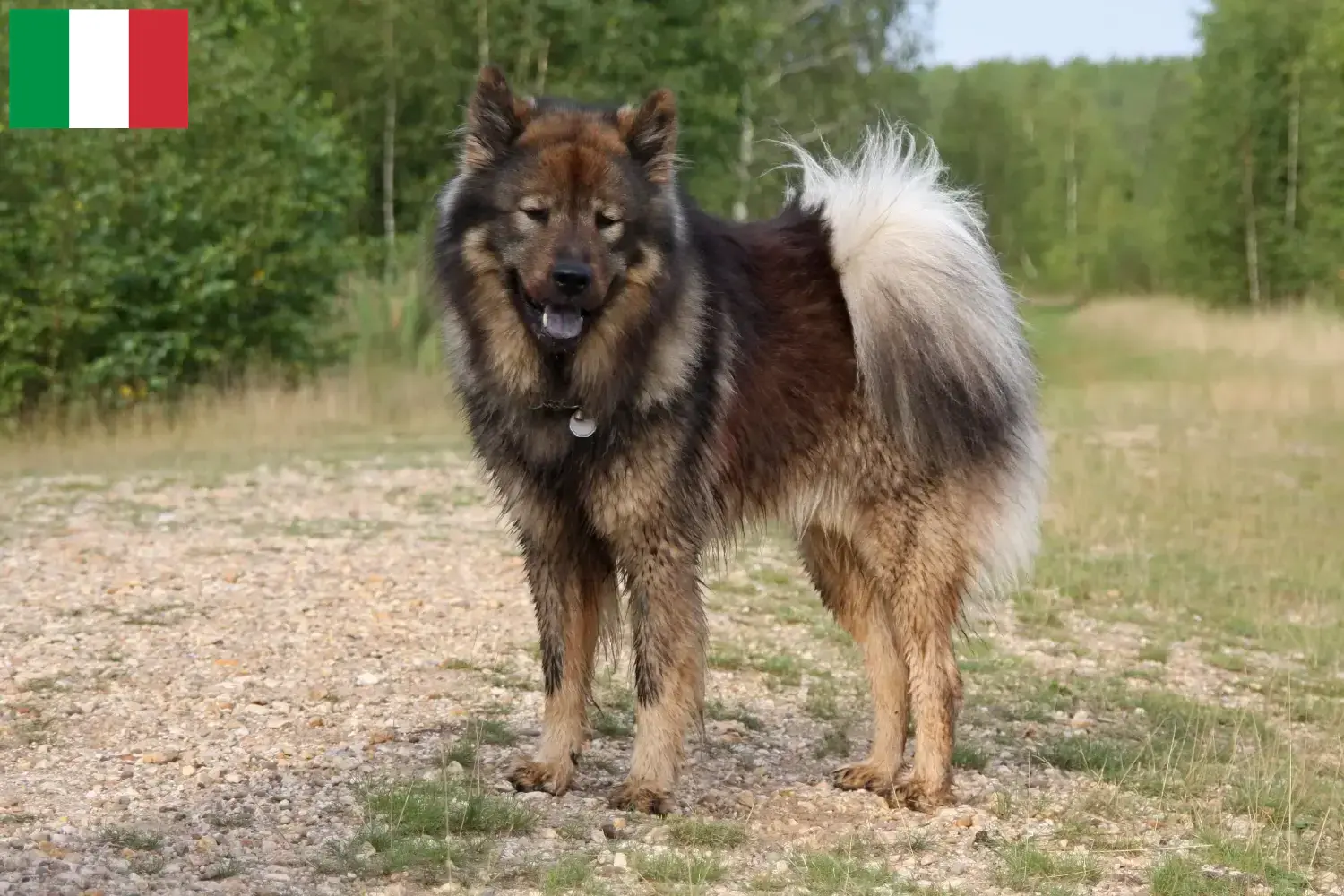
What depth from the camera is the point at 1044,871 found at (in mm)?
4027

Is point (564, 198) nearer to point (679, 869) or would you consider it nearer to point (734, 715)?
point (679, 869)

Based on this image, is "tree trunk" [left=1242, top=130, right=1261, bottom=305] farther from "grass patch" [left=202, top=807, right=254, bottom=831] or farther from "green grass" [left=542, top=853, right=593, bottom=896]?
"grass patch" [left=202, top=807, right=254, bottom=831]

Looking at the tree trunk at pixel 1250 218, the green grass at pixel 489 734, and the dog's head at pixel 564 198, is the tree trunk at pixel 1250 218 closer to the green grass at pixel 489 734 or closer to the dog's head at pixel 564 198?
the green grass at pixel 489 734

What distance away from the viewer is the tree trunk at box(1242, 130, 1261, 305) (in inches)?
1454

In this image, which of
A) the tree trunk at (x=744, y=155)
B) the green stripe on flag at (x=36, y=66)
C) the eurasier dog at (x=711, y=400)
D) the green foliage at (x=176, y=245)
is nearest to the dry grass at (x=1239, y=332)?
the tree trunk at (x=744, y=155)

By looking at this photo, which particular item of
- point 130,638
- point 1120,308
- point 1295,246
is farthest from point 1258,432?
point 1120,308

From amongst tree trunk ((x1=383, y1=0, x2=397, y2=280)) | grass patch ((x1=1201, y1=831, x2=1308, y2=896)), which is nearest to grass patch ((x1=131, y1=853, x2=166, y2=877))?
grass patch ((x1=1201, y1=831, x2=1308, y2=896))

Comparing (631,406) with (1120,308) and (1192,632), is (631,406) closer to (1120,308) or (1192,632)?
(1192,632)

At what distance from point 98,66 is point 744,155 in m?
14.1

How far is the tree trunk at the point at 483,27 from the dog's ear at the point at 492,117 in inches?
703

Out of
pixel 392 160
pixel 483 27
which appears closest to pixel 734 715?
pixel 483 27

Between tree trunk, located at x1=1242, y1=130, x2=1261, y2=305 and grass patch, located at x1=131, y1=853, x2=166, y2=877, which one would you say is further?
tree trunk, located at x1=1242, y1=130, x2=1261, y2=305

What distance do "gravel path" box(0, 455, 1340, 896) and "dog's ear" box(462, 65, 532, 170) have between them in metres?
2.03

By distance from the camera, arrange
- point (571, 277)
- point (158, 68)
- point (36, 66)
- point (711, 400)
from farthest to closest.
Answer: point (158, 68)
point (36, 66)
point (711, 400)
point (571, 277)
